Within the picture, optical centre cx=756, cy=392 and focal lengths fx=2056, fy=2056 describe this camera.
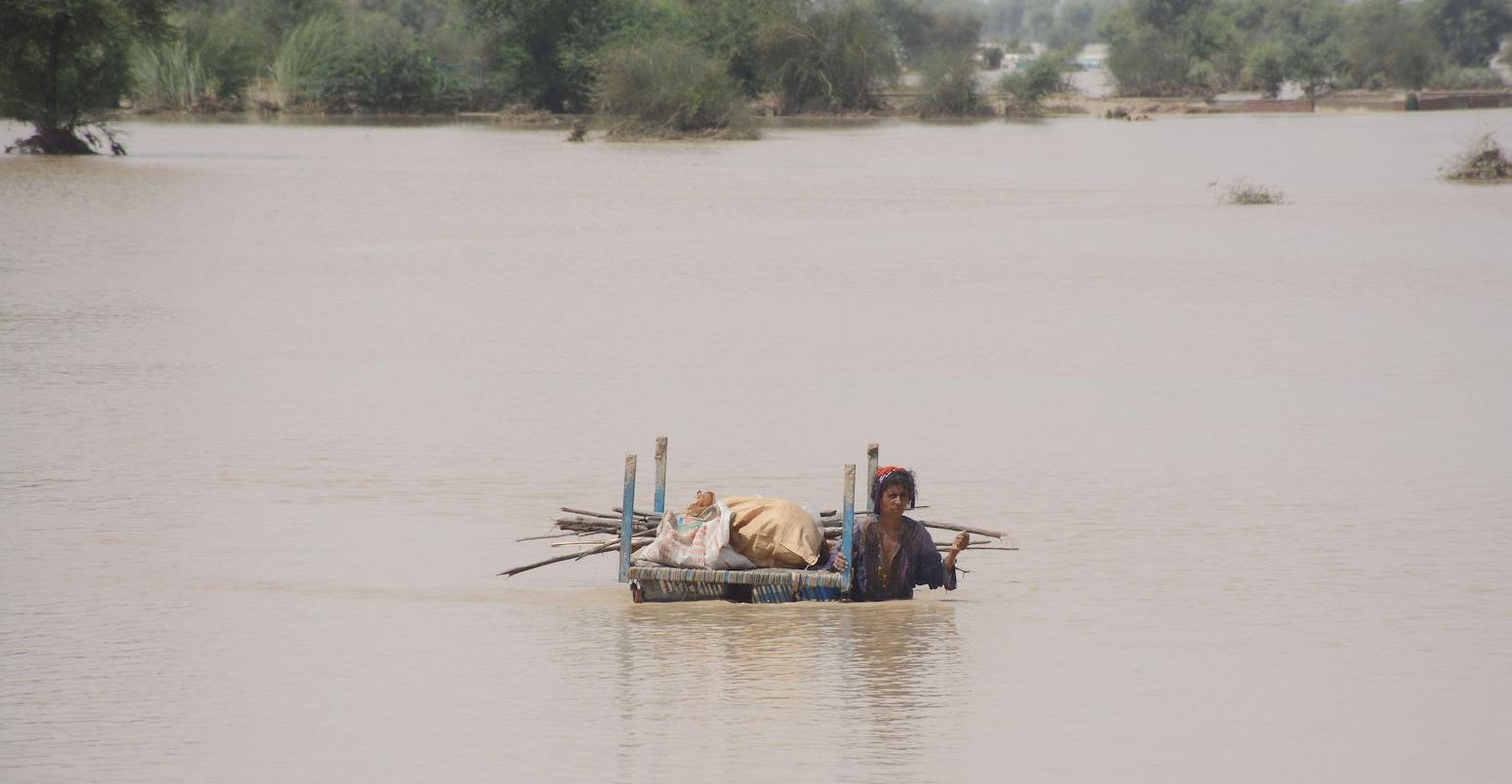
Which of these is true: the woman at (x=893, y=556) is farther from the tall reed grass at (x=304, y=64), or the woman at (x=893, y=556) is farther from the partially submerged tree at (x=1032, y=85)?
the partially submerged tree at (x=1032, y=85)

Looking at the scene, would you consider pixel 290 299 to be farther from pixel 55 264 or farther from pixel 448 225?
pixel 448 225

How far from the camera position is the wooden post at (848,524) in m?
7.77

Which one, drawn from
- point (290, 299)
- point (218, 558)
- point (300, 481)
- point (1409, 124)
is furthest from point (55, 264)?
point (1409, 124)

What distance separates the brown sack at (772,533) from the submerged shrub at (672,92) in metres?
42.3

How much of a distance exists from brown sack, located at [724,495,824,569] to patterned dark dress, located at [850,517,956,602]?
7.5 inches

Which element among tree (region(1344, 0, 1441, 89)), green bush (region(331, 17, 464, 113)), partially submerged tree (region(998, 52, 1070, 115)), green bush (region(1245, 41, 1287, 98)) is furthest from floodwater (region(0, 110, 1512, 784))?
tree (region(1344, 0, 1441, 89))

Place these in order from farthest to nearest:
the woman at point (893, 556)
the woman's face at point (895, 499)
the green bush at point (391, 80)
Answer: the green bush at point (391, 80) < the woman at point (893, 556) < the woman's face at point (895, 499)

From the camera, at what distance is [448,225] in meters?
27.5

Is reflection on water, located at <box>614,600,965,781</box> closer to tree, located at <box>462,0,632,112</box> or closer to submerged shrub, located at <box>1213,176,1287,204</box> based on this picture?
submerged shrub, located at <box>1213,176,1287,204</box>

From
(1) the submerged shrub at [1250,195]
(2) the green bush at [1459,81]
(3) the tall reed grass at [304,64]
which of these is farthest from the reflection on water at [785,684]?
(2) the green bush at [1459,81]

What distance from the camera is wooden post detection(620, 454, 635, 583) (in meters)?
7.98

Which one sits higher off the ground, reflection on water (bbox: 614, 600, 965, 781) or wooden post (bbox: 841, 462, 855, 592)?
wooden post (bbox: 841, 462, 855, 592)

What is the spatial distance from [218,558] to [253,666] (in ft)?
6.01

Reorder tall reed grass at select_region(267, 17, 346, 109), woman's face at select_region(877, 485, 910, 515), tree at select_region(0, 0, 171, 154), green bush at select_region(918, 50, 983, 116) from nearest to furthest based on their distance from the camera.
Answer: woman's face at select_region(877, 485, 910, 515), tree at select_region(0, 0, 171, 154), tall reed grass at select_region(267, 17, 346, 109), green bush at select_region(918, 50, 983, 116)
